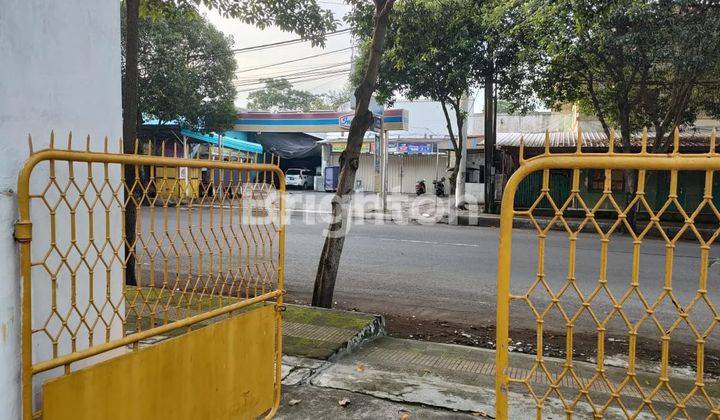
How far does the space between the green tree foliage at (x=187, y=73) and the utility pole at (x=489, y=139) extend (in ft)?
33.9

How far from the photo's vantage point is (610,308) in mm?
6500

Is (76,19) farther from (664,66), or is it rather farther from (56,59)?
(664,66)

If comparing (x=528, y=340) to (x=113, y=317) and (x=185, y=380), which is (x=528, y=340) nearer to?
(x=185, y=380)

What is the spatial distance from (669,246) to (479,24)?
1487cm

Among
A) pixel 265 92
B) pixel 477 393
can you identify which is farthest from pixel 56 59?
pixel 265 92

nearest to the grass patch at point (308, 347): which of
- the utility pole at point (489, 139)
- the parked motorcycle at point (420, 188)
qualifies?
the utility pole at point (489, 139)

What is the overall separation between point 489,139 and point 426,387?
14.0 m

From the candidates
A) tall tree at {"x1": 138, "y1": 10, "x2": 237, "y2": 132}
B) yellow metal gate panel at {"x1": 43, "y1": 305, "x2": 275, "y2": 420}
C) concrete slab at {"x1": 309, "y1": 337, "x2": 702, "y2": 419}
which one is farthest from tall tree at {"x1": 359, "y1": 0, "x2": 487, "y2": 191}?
yellow metal gate panel at {"x1": 43, "y1": 305, "x2": 275, "y2": 420}

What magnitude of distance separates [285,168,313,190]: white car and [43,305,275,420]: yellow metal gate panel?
29560 mm

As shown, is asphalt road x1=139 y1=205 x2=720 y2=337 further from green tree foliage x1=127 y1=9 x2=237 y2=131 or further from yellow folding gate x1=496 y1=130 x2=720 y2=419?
green tree foliage x1=127 y1=9 x2=237 y2=131

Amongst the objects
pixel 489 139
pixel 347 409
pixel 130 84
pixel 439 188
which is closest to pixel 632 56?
pixel 489 139

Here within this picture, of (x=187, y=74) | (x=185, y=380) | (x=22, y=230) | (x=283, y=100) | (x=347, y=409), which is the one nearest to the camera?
(x=22, y=230)

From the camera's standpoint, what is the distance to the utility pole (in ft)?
54.4

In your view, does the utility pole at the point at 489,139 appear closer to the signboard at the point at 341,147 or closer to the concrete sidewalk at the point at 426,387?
the concrete sidewalk at the point at 426,387
